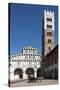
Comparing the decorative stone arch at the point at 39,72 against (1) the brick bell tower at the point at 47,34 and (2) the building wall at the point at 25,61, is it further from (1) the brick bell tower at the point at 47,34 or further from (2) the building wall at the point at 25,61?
(1) the brick bell tower at the point at 47,34

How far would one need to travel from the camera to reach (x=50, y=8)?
113 inches

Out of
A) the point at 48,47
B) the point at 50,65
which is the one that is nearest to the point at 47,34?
the point at 48,47

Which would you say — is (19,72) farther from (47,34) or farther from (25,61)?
(47,34)

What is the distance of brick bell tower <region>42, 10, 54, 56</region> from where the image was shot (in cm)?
281

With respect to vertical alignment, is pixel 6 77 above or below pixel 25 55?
below

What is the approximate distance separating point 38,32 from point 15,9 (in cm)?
33

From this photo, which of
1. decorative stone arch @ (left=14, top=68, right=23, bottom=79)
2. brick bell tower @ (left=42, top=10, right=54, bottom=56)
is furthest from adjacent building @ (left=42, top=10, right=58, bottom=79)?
decorative stone arch @ (left=14, top=68, right=23, bottom=79)

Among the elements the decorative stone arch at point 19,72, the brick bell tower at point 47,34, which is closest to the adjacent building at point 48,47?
the brick bell tower at point 47,34

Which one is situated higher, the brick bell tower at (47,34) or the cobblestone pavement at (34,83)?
the brick bell tower at (47,34)

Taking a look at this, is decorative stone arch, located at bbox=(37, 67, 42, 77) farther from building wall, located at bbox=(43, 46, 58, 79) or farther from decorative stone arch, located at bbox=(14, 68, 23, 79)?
decorative stone arch, located at bbox=(14, 68, 23, 79)

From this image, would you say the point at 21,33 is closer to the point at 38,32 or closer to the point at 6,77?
the point at 38,32

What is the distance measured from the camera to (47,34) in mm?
2822

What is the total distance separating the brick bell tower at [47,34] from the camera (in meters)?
2.81

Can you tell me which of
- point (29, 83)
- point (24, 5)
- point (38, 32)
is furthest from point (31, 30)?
point (29, 83)
